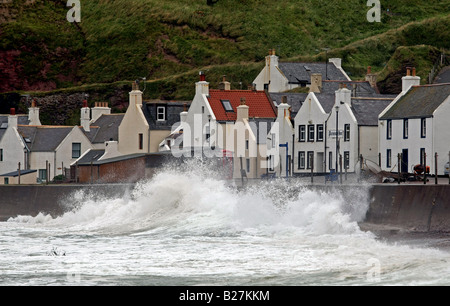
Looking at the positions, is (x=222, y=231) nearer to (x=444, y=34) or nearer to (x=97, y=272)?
(x=97, y=272)

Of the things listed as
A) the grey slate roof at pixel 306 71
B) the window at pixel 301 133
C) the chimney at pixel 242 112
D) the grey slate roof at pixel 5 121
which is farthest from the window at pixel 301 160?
the grey slate roof at pixel 5 121

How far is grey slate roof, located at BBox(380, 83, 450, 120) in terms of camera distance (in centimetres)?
6119

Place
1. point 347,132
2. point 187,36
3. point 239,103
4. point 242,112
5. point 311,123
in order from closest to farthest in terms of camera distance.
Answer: point 347,132 → point 311,123 → point 242,112 → point 239,103 → point 187,36

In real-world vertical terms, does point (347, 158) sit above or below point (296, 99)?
below

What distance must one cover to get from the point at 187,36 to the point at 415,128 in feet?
229

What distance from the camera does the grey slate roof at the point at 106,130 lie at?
8025cm

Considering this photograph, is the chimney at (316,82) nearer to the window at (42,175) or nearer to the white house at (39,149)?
the white house at (39,149)

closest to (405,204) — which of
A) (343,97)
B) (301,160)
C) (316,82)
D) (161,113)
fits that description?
(343,97)

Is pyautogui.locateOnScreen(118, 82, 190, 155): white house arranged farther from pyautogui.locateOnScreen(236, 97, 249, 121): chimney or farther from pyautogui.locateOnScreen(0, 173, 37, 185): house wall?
pyautogui.locateOnScreen(236, 97, 249, 121): chimney

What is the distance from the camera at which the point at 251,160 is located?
71.8 metres

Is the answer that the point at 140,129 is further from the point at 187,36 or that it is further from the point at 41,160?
the point at 187,36

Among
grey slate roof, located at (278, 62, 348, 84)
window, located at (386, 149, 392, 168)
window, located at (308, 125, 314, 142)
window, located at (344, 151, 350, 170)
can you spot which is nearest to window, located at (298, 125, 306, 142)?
window, located at (308, 125, 314, 142)

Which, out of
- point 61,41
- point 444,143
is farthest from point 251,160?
point 61,41

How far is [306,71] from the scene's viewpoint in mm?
97375
